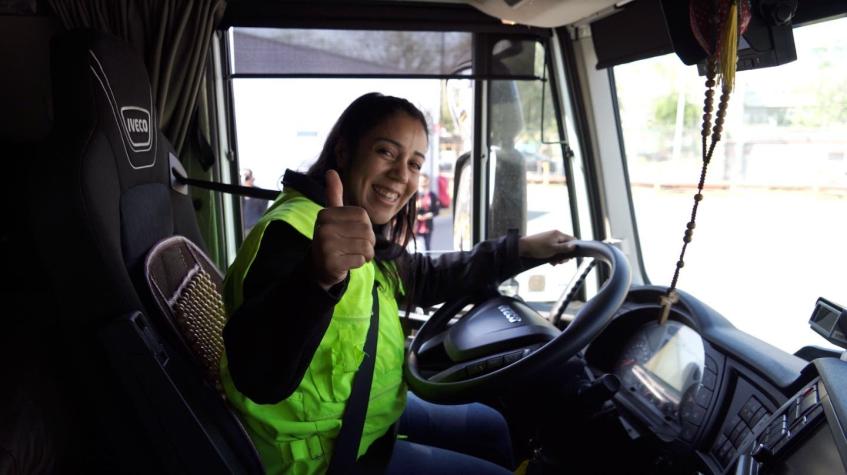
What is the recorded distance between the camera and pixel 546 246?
161 cm

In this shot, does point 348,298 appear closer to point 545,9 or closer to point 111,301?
point 111,301

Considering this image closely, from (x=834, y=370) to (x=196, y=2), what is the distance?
2300 millimetres

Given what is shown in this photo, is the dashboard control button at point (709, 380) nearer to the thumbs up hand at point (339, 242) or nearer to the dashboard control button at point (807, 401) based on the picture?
the dashboard control button at point (807, 401)

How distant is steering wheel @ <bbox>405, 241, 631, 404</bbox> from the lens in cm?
117

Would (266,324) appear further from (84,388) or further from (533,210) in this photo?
(533,210)

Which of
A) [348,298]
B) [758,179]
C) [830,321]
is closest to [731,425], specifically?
[830,321]

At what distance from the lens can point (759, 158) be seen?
2.03 meters

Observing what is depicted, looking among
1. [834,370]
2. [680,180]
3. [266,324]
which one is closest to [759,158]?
[680,180]

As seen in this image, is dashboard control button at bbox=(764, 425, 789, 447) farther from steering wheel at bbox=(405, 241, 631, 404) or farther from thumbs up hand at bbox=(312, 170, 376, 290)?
thumbs up hand at bbox=(312, 170, 376, 290)

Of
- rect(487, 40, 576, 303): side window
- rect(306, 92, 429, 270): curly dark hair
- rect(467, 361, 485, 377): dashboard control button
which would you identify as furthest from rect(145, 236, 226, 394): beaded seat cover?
rect(487, 40, 576, 303): side window

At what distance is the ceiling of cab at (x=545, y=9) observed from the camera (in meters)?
1.98

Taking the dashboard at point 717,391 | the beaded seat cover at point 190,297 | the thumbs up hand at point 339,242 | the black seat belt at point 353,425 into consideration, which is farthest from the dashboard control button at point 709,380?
the beaded seat cover at point 190,297

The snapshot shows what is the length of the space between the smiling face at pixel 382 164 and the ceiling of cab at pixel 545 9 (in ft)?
2.72

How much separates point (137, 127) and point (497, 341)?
970 millimetres
